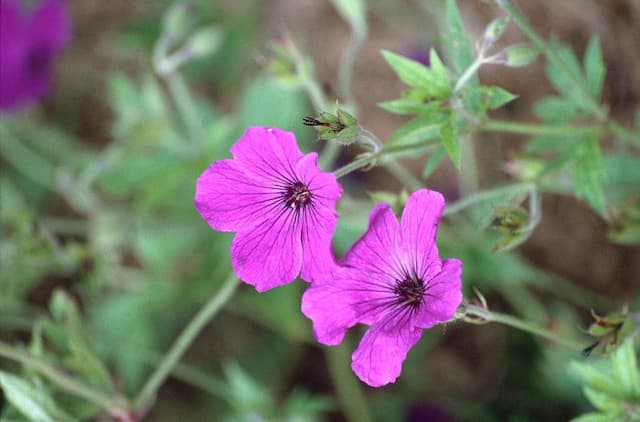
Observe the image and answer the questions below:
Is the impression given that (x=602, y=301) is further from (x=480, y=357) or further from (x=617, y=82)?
(x=617, y=82)

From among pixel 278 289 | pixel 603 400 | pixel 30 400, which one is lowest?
pixel 278 289

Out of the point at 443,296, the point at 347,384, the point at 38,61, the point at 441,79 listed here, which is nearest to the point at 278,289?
the point at 347,384

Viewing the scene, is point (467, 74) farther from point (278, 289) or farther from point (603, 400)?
point (278, 289)

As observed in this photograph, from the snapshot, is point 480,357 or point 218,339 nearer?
point 480,357

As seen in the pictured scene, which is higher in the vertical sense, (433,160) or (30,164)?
(433,160)

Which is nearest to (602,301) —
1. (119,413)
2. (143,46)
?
(119,413)

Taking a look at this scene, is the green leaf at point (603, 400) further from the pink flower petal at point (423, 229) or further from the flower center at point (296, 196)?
the flower center at point (296, 196)
